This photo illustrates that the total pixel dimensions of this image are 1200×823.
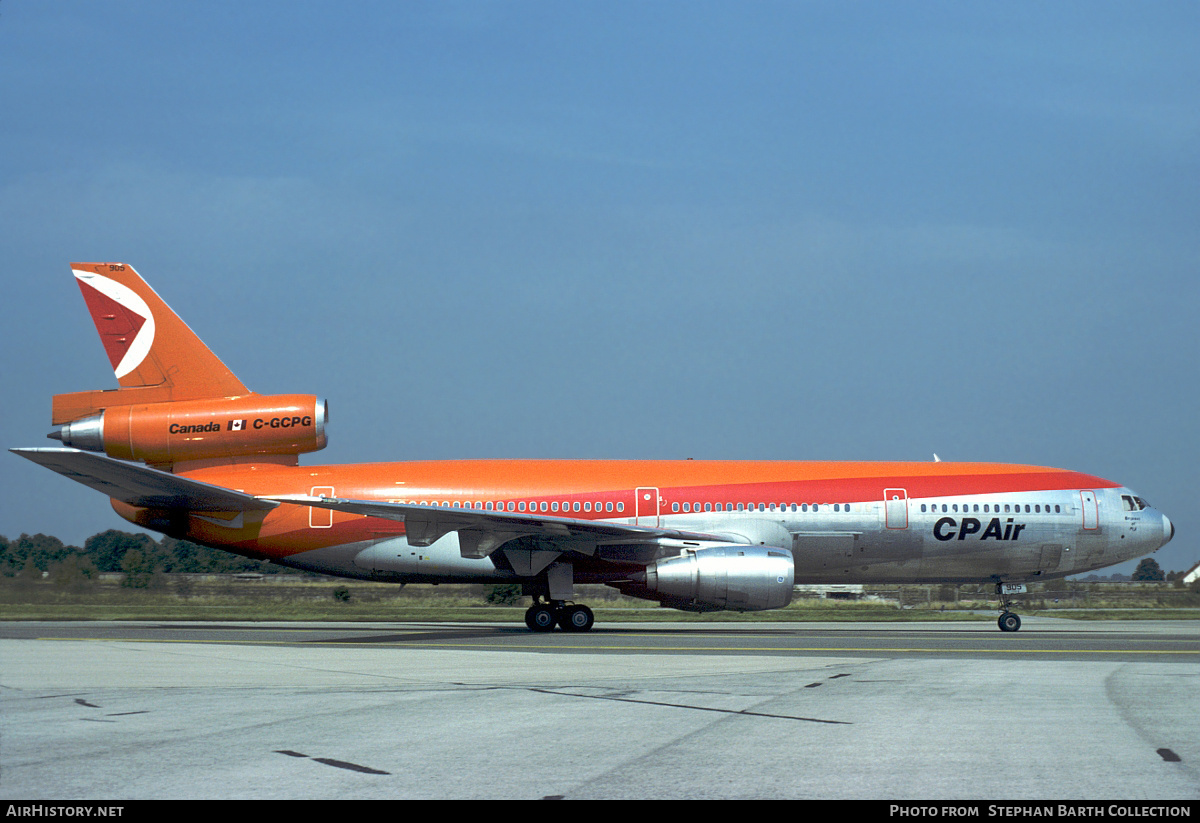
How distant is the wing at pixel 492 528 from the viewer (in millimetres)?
19391

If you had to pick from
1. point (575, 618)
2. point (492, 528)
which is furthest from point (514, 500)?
point (575, 618)

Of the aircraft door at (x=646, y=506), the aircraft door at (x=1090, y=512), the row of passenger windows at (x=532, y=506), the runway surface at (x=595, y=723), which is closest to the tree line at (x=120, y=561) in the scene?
the row of passenger windows at (x=532, y=506)

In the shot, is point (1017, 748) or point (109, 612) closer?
point (1017, 748)

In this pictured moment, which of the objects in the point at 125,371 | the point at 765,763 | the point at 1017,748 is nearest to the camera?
the point at 765,763

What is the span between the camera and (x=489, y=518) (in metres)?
19.7

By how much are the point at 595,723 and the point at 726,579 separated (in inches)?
474

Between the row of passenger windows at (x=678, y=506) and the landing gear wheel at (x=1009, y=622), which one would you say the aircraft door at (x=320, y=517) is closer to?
the row of passenger windows at (x=678, y=506)

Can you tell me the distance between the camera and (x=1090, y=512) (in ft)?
78.7

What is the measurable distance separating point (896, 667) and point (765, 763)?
7.51 m

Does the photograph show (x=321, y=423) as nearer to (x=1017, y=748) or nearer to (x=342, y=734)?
(x=342, y=734)

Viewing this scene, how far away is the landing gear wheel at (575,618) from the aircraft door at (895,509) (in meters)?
6.89

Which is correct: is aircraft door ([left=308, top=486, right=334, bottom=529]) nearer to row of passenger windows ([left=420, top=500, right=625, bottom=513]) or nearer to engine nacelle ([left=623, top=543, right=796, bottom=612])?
row of passenger windows ([left=420, top=500, right=625, bottom=513])

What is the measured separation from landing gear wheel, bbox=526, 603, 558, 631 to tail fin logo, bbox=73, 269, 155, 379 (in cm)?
1025
